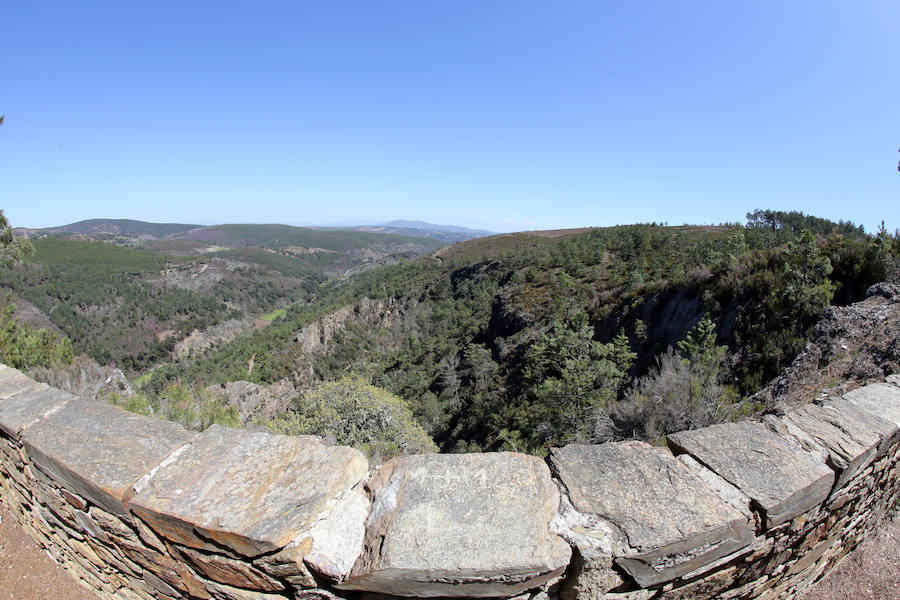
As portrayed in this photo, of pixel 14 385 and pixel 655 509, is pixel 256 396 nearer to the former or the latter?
pixel 14 385

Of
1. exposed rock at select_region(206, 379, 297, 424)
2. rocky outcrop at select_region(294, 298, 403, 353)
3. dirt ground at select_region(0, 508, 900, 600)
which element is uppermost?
dirt ground at select_region(0, 508, 900, 600)

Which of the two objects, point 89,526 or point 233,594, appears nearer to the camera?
point 233,594

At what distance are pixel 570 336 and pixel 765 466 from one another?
978cm

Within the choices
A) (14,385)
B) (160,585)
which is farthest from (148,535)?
(14,385)

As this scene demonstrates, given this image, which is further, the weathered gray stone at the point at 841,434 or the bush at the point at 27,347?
the bush at the point at 27,347

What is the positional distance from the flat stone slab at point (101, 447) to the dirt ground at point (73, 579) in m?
1.24

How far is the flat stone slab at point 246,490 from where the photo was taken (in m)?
1.97

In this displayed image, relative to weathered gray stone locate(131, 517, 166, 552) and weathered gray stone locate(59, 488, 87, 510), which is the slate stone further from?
A: weathered gray stone locate(59, 488, 87, 510)

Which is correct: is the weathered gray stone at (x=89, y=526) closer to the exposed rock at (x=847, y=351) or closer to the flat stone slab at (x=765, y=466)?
the flat stone slab at (x=765, y=466)

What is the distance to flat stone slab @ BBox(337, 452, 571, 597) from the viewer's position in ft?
5.88

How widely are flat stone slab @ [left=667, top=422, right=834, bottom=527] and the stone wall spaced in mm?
14

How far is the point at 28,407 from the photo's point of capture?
3.11 metres

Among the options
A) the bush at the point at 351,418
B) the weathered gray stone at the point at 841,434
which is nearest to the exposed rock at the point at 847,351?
the weathered gray stone at the point at 841,434

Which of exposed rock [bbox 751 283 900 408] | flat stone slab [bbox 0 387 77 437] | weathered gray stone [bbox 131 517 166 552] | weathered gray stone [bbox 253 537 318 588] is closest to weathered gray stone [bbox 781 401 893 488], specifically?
exposed rock [bbox 751 283 900 408]
